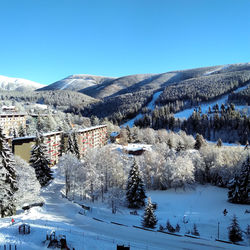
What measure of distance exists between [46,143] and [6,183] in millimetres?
31820

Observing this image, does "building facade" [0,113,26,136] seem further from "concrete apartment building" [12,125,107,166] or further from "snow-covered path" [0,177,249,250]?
"snow-covered path" [0,177,249,250]

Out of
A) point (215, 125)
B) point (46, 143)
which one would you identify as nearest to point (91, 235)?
point (46, 143)

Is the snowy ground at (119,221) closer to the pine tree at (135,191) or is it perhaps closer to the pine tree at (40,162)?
the pine tree at (135,191)

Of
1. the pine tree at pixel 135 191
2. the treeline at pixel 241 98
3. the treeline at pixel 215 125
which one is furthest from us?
the treeline at pixel 241 98

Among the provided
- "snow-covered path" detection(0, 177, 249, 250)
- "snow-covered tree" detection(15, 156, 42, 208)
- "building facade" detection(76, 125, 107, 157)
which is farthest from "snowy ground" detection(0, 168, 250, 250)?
"building facade" detection(76, 125, 107, 157)

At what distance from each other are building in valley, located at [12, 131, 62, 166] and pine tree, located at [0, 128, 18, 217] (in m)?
19.5

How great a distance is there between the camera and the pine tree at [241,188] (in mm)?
36719

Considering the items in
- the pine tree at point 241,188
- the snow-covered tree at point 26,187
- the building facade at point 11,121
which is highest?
the building facade at point 11,121

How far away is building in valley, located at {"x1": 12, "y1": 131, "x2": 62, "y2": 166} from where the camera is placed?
47741mm

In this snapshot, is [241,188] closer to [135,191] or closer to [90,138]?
[135,191]

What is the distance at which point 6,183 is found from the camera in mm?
23203

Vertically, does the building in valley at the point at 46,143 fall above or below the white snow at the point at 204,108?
below

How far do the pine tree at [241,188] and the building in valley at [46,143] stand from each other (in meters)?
42.1

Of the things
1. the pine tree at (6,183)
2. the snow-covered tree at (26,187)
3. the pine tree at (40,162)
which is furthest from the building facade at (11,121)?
the pine tree at (6,183)
